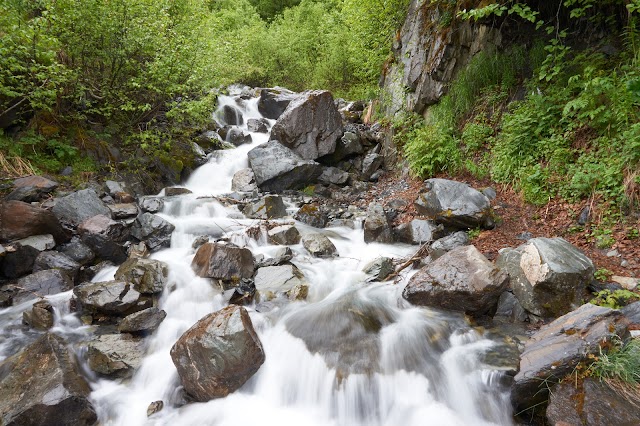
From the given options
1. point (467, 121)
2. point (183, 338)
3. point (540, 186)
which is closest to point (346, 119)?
point (467, 121)

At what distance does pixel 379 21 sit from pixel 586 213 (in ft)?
37.0

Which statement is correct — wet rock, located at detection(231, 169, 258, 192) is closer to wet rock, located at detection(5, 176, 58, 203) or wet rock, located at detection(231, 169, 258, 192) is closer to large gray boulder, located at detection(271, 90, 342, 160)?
large gray boulder, located at detection(271, 90, 342, 160)

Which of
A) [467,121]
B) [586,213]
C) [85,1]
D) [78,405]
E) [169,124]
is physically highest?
[85,1]

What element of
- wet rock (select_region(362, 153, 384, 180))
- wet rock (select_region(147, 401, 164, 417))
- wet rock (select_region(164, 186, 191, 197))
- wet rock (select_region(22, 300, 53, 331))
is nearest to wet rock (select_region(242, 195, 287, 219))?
wet rock (select_region(164, 186, 191, 197))

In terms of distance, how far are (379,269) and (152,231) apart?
16.1ft

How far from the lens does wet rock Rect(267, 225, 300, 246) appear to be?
7.67 m

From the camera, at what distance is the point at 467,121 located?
29.1 feet

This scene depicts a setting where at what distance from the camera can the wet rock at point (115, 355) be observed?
458 cm

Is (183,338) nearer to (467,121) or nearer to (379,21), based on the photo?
(467,121)

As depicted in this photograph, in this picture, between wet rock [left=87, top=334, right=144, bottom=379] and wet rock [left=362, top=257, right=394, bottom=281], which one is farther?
wet rock [left=362, top=257, right=394, bottom=281]

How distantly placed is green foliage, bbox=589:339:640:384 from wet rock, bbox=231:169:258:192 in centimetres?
910

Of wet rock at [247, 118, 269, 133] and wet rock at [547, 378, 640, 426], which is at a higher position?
wet rock at [547, 378, 640, 426]

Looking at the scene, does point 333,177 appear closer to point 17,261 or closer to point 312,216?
point 312,216

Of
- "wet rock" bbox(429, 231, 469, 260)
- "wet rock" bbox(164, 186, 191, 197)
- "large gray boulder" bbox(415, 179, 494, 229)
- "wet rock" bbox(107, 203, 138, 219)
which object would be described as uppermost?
"large gray boulder" bbox(415, 179, 494, 229)
